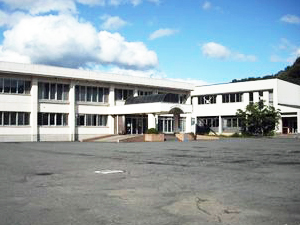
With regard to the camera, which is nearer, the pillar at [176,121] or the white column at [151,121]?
the pillar at [176,121]

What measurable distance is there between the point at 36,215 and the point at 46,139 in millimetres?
36607

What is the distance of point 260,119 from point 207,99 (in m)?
15.5

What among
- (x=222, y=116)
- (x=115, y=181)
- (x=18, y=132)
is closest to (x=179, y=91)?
(x=222, y=116)

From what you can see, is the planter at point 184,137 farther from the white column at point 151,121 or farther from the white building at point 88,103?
the white column at point 151,121

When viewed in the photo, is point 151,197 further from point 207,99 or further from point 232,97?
point 207,99

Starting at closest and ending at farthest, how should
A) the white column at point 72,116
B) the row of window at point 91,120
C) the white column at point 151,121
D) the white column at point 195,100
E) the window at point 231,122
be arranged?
the white column at point 72,116 < the row of window at point 91,120 < the white column at point 151,121 < the window at point 231,122 < the white column at point 195,100

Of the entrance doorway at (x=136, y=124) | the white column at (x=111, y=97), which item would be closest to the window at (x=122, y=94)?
the white column at (x=111, y=97)

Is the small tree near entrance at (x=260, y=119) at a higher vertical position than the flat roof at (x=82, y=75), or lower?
lower

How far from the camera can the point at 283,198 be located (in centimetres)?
776

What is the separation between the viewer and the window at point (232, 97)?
6219 cm

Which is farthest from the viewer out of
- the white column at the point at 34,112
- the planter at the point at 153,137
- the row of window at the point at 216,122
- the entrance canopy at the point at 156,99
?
the row of window at the point at 216,122

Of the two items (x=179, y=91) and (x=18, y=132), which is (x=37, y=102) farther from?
(x=179, y=91)

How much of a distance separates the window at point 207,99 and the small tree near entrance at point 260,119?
34.2 ft

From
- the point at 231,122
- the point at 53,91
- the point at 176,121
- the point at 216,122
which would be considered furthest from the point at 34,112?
the point at 216,122
